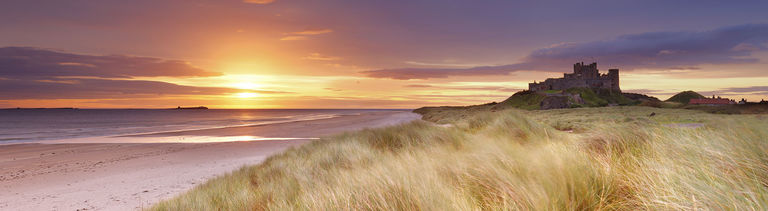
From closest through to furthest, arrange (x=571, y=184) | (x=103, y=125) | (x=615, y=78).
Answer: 1. (x=571, y=184)
2. (x=103, y=125)
3. (x=615, y=78)

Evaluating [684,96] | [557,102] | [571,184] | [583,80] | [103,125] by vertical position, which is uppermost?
[583,80]

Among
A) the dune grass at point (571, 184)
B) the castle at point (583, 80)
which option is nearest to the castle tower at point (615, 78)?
the castle at point (583, 80)

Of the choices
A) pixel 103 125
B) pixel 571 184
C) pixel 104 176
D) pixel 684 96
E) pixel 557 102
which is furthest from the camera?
pixel 684 96

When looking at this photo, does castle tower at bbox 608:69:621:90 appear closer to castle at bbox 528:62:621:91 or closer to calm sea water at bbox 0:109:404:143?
castle at bbox 528:62:621:91

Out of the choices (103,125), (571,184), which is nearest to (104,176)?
(571,184)

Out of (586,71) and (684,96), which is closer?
(684,96)

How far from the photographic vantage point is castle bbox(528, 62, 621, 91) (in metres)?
76.6

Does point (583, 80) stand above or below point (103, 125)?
above

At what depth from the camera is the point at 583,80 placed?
76.3 meters

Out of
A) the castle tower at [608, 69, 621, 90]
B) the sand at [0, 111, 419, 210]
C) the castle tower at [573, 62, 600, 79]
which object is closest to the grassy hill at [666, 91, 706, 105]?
the castle tower at [608, 69, 621, 90]

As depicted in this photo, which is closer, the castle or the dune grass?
the dune grass

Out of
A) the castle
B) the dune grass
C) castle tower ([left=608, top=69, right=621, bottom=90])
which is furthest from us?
castle tower ([left=608, top=69, right=621, bottom=90])

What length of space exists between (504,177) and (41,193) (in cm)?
875

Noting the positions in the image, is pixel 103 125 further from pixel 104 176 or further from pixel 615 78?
pixel 615 78
